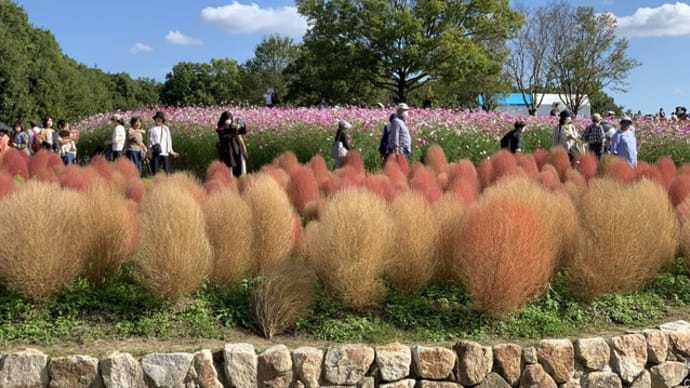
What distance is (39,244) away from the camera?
15.7 feet

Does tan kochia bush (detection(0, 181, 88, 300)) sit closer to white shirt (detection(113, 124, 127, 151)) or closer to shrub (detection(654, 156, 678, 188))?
shrub (detection(654, 156, 678, 188))

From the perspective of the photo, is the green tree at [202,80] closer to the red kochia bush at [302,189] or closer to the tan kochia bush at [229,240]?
the red kochia bush at [302,189]

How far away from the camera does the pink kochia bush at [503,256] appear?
4.89 metres

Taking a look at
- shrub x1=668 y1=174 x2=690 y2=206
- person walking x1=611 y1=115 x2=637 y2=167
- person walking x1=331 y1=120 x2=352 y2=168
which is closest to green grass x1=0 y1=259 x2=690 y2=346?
shrub x1=668 y1=174 x2=690 y2=206

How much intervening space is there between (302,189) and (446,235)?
8.79 ft

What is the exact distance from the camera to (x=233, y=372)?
4.39 m

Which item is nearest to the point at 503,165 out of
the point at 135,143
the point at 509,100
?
the point at 135,143

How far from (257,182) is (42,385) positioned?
7.68ft

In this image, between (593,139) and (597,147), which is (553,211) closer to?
(593,139)

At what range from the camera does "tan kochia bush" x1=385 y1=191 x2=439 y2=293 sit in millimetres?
5277

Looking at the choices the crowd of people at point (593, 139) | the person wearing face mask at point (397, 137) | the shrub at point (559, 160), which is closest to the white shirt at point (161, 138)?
the person wearing face mask at point (397, 137)

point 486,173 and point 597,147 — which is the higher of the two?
point 597,147

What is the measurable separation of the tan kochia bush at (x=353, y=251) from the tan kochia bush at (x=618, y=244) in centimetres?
152

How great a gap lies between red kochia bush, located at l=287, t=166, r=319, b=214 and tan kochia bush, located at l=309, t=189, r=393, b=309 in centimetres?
259
